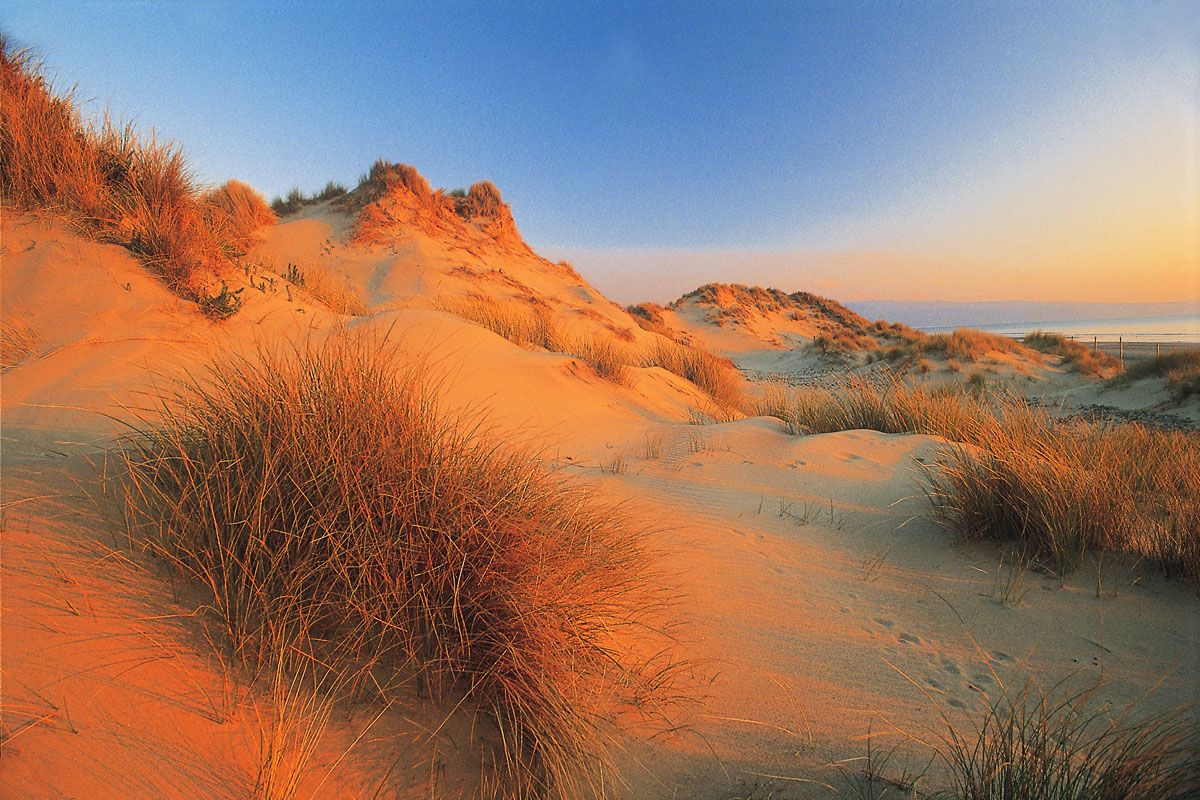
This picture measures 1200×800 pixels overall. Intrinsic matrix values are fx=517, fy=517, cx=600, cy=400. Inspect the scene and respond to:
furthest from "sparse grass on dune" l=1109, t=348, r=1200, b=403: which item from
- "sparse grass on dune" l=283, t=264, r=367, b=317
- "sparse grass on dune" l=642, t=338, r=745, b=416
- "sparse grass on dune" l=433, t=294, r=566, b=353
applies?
"sparse grass on dune" l=283, t=264, r=367, b=317

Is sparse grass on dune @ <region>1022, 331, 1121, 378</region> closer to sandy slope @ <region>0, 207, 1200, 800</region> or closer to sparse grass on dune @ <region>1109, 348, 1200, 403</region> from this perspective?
sparse grass on dune @ <region>1109, 348, 1200, 403</region>

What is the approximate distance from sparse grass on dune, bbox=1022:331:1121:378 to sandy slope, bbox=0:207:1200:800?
1513cm

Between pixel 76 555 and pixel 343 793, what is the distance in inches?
49.8

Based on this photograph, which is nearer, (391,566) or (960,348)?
(391,566)

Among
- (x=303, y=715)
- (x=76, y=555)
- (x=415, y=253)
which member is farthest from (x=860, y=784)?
(x=415, y=253)

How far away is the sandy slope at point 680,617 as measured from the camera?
141cm

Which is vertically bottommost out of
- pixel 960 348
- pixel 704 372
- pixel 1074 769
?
pixel 1074 769

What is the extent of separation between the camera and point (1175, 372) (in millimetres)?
10938

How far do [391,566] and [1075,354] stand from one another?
22177 millimetres

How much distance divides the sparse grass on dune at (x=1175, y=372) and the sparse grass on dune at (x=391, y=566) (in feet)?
45.8

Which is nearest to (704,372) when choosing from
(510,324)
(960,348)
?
(510,324)

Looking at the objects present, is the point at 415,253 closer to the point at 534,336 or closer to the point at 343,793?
the point at 534,336

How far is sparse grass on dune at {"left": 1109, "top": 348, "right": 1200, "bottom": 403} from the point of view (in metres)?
10.2

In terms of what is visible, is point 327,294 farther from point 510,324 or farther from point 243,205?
point 243,205
